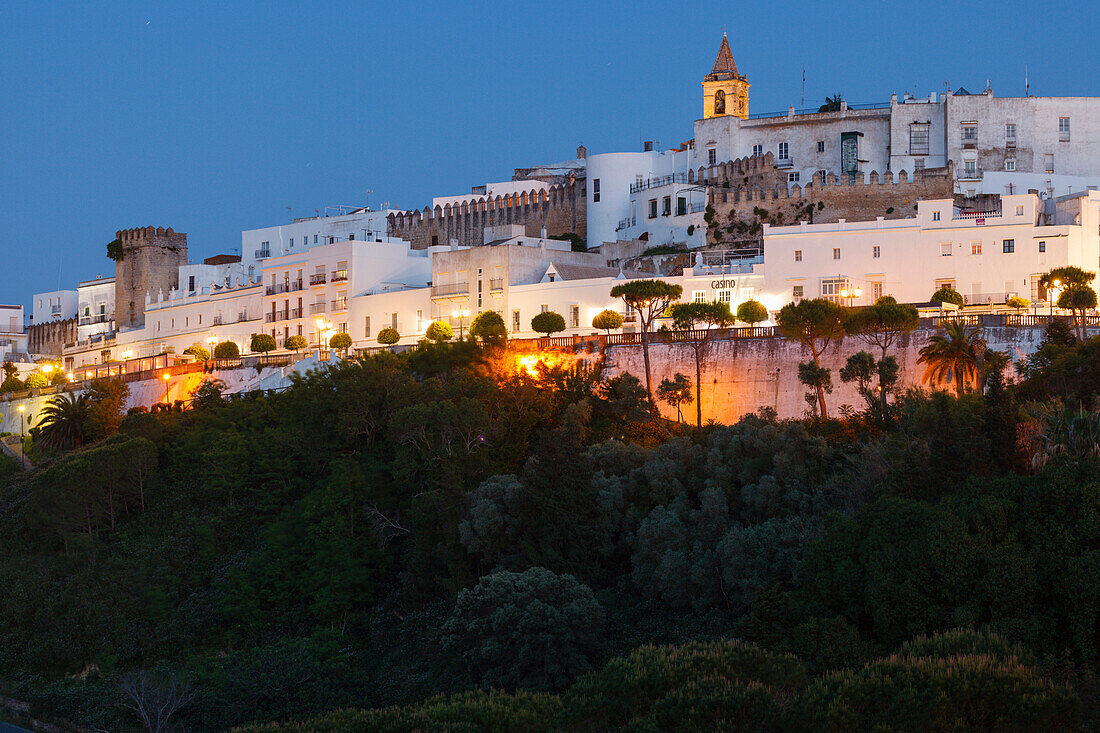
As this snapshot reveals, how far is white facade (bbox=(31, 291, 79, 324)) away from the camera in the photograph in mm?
68938

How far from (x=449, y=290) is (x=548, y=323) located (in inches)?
282

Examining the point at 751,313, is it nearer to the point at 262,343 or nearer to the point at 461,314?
the point at 461,314

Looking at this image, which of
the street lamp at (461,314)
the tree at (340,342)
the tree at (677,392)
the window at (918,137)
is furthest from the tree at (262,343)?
the window at (918,137)

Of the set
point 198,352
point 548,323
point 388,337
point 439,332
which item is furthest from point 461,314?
point 198,352

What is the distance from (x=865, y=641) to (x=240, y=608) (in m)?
14.9

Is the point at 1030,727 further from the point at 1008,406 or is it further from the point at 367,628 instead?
the point at 367,628

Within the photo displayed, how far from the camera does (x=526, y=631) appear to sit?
25109mm

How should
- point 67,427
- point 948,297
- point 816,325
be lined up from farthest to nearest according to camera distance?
point 67,427, point 948,297, point 816,325

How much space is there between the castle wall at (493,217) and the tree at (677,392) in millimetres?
21514

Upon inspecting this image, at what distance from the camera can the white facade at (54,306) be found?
68.9 metres

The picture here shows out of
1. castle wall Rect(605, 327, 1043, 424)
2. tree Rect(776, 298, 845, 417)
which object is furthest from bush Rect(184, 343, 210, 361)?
tree Rect(776, 298, 845, 417)

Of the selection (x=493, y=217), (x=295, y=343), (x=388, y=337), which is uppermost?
(x=493, y=217)

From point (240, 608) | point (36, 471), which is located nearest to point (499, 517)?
point (240, 608)

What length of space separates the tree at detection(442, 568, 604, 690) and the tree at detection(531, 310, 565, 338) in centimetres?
1463
